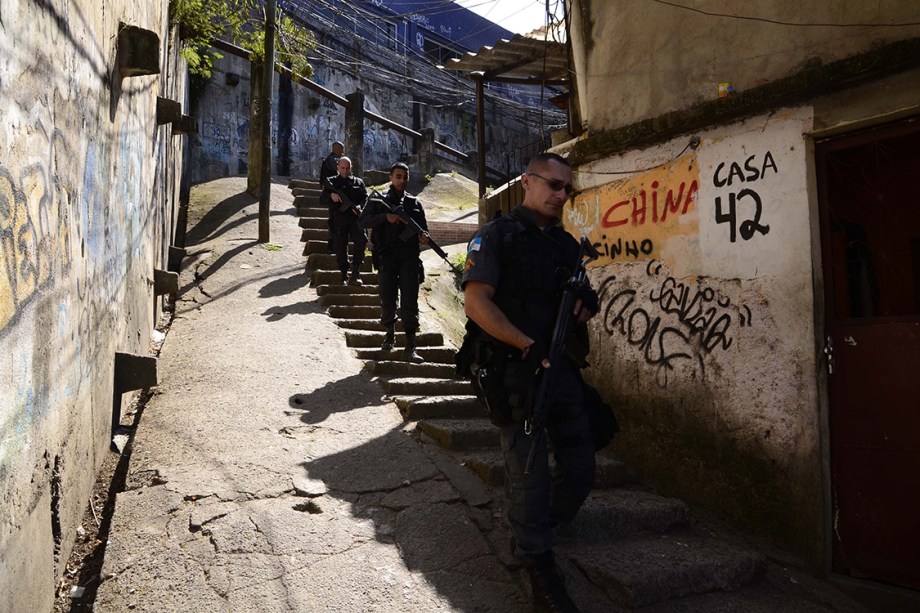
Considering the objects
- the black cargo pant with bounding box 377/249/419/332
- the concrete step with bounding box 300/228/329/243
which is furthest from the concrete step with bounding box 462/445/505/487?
the concrete step with bounding box 300/228/329/243

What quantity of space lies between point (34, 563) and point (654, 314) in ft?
11.5

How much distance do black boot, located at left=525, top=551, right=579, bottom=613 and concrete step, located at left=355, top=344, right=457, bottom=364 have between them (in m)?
3.68

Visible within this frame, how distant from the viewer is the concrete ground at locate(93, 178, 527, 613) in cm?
280

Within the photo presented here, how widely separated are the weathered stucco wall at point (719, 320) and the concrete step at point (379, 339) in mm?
2375

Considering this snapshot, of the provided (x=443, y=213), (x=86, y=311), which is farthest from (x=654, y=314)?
(x=443, y=213)

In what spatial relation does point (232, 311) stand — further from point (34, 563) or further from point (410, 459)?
point (34, 563)

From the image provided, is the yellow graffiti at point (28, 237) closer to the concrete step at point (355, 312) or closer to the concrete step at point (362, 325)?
the concrete step at point (362, 325)

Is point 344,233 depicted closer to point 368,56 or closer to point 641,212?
point 641,212

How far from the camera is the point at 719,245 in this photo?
3.90 metres

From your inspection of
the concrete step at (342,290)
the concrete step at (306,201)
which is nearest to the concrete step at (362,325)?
the concrete step at (342,290)

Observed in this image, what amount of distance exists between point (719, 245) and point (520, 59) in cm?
523

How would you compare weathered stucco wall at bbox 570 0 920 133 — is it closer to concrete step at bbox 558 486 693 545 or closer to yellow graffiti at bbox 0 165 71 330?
concrete step at bbox 558 486 693 545

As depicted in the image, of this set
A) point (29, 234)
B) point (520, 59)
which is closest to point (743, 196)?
point (29, 234)

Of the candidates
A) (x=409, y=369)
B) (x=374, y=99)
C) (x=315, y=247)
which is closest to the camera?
(x=409, y=369)
